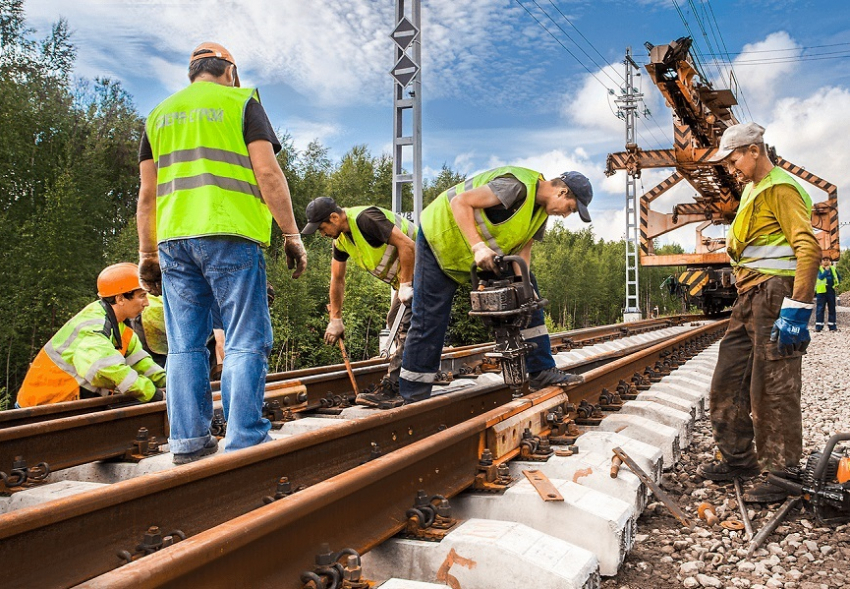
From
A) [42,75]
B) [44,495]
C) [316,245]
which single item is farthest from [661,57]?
[42,75]

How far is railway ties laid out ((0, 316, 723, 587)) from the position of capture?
174cm

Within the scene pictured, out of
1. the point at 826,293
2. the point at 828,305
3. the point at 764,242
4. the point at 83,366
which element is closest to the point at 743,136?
the point at 764,242

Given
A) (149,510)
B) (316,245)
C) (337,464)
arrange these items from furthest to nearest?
(316,245) → (337,464) → (149,510)

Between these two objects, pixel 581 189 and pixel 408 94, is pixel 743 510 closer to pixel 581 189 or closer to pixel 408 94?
pixel 581 189

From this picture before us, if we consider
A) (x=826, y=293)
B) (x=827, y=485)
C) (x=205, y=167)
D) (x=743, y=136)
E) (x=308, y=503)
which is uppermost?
(x=743, y=136)

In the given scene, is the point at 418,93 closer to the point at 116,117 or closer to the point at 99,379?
the point at 99,379

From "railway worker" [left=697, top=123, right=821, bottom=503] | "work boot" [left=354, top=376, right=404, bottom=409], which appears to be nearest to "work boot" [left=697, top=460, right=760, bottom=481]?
"railway worker" [left=697, top=123, right=821, bottom=503]

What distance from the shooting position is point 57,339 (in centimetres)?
416

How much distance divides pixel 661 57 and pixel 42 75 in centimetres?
1410

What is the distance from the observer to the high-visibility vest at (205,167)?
309 centimetres

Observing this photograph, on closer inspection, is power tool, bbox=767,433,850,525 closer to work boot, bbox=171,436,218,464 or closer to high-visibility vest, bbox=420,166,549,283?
high-visibility vest, bbox=420,166,549,283

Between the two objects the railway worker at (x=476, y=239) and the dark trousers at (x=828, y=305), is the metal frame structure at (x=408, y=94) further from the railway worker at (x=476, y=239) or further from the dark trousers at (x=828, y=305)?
the dark trousers at (x=828, y=305)

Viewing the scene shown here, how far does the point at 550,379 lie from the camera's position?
15.0ft

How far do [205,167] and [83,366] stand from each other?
1.88 metres
